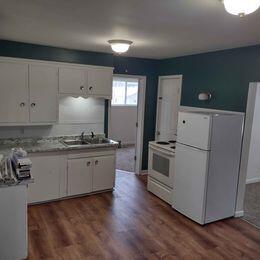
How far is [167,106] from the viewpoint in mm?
5406

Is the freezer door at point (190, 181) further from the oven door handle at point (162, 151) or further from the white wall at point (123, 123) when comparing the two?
the white wall at point (123, 123)

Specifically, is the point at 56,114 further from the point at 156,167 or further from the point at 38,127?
the point at 156,167

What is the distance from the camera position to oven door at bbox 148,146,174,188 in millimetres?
4152

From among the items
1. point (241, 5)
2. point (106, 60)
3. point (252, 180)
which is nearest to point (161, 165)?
point (106, 60)

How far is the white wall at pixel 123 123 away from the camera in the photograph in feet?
25.9

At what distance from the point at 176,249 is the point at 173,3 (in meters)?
2.58

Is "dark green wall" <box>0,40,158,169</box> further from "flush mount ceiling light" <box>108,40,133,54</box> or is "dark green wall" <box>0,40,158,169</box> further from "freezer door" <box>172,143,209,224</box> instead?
"freezer door" <box>172,143,209,224</box>

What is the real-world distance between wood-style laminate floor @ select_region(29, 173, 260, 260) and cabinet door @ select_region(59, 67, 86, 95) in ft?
5.85

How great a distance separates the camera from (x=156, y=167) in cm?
452

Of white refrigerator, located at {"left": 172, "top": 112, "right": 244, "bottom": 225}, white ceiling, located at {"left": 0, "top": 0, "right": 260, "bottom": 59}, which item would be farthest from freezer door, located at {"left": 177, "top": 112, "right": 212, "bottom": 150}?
white ceiling, located at {"left": 0, "top": 0, "right": 260, "bottom": 59}

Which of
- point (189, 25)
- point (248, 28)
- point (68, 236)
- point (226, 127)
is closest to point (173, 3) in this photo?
point (189, 25)

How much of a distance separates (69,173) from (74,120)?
3.31 feet

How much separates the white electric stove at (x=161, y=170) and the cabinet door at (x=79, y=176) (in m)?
1.08

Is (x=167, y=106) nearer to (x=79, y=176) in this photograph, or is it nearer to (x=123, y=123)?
(x=79, y=176)
